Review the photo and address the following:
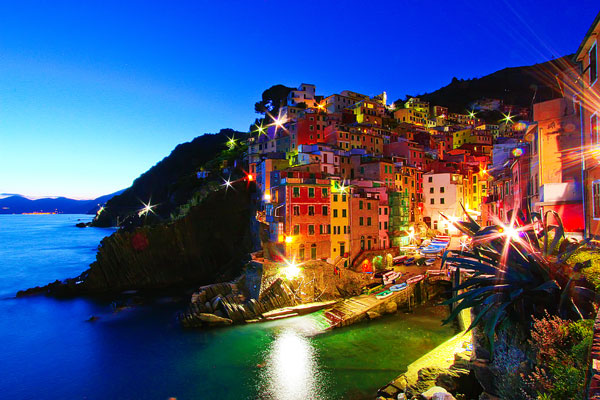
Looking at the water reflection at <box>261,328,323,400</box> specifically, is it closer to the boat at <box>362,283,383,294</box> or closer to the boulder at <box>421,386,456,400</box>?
the boulder at <box>421,386,456,400</box>

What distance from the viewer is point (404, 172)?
5194 cm

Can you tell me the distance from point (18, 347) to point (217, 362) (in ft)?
60.8

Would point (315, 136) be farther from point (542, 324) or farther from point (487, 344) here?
point (542, 324)

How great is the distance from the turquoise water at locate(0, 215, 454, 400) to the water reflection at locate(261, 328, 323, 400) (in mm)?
63

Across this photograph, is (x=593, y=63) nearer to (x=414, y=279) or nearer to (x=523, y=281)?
(x=523, y=281)

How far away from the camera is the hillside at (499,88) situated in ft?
391

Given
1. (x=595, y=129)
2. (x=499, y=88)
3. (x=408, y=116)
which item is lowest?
(x=595, y=129)

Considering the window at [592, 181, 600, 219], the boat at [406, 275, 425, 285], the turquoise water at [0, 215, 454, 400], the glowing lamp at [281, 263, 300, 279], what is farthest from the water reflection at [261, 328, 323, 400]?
the window at [592, 181, 600, 219]

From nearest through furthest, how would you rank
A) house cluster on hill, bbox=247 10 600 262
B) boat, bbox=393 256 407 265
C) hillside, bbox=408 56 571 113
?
house cluster on hill, bbox=247 10 600 262 → boat, bbox=393 256 407 265 → hillside, bbox=408 56 571 113

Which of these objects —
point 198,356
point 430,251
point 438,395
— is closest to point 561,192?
point 438,395

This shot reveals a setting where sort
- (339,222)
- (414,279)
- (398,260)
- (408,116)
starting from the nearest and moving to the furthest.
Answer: (414,279) → (339,222) → (398,260) → (408,116)

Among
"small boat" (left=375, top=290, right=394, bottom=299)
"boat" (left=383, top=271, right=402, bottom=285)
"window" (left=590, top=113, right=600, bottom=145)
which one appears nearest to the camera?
"window" (left=590, top=113, right=600, bottom=145)

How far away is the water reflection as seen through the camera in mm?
19516

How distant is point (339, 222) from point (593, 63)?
27706mm
